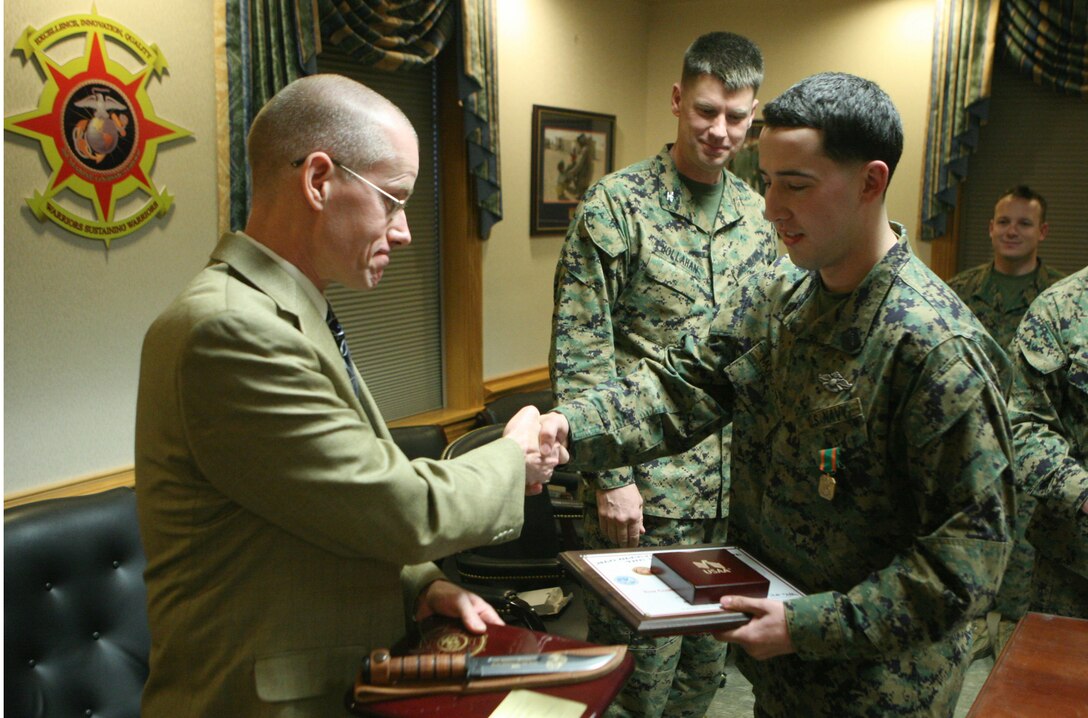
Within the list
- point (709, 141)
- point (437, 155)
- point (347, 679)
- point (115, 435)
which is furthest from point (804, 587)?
point (437, 155)

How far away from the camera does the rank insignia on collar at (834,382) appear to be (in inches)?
55.9

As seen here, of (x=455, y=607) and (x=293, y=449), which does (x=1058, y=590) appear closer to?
(x=455, y=607)

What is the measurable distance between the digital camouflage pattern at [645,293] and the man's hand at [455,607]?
0.84 m

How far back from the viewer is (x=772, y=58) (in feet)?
18.6

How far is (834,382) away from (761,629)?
392 millimetres

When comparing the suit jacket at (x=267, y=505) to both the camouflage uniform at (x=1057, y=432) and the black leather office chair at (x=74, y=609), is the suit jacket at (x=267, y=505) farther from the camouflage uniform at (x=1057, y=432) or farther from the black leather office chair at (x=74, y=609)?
the camouflage uniform at (x=1057, y=432)

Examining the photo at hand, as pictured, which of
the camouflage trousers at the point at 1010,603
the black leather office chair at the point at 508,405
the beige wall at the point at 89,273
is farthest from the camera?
the black leather office chair at the point at 508,405

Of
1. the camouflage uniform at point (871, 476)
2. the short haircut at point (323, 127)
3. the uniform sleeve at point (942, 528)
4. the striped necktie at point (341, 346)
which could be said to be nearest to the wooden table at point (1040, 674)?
the camouflage uniform at point (871, 476)

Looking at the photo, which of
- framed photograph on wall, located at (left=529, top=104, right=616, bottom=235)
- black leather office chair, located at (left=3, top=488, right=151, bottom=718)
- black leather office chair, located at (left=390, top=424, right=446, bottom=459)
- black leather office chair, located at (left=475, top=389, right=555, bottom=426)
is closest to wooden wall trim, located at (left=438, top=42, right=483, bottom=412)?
black leather office chair, located at (left=475, top=389, right=555, bottom=426)

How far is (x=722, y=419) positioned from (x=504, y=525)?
0.62 meters

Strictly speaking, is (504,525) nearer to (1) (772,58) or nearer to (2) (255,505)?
(2) (255,505)

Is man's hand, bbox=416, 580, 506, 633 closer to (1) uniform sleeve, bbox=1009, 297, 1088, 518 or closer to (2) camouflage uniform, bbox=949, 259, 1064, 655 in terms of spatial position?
(1) uniform sleeve, bbox=1009, 297, 1088, 518

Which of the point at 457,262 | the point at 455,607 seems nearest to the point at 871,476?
the point at 455,607

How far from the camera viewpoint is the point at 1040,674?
172 cm
